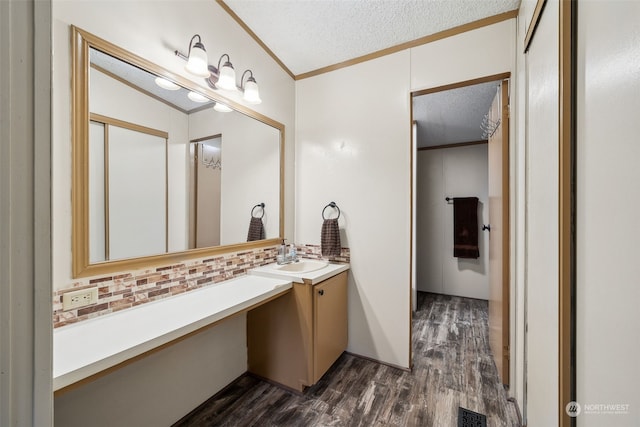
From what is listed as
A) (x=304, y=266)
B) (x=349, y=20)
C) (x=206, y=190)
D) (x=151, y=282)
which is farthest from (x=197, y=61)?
(x=304, y=266)

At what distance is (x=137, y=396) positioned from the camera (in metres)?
1.31

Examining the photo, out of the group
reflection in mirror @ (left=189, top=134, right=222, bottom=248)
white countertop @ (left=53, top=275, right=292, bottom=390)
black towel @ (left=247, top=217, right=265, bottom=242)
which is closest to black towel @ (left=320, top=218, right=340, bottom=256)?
black towel @ (left=247, top=217, right=265, bottom=242)

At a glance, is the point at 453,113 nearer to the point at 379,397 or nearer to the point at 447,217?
the point at 447,217

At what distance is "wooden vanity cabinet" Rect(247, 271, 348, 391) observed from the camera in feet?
5.71

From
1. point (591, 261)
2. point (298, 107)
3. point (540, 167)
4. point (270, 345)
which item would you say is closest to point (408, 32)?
point (298, 107)

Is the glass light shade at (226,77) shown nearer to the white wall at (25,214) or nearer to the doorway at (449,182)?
the white wall at (25,214)

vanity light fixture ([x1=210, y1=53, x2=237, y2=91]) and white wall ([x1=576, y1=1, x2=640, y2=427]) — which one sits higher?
vanity light fixture ([x1=210, y1=53, x2=237, y2=91])

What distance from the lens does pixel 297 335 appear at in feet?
5.79

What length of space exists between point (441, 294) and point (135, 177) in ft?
13.5

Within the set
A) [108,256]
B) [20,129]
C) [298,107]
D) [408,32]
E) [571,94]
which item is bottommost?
[108,256]

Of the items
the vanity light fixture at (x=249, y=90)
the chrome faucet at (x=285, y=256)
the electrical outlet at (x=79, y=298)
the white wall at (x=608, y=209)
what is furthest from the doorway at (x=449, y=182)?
the electrical outlet at (x=79, y=298)

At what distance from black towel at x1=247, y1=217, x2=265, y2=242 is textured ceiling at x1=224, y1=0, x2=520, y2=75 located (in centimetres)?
144

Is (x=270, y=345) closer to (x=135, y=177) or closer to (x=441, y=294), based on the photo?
Result: (x=135, y=177)

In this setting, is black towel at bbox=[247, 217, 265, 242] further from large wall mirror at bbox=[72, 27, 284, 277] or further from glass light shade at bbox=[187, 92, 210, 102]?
glass light shade at bbox=[187, 92, 210, 102]
